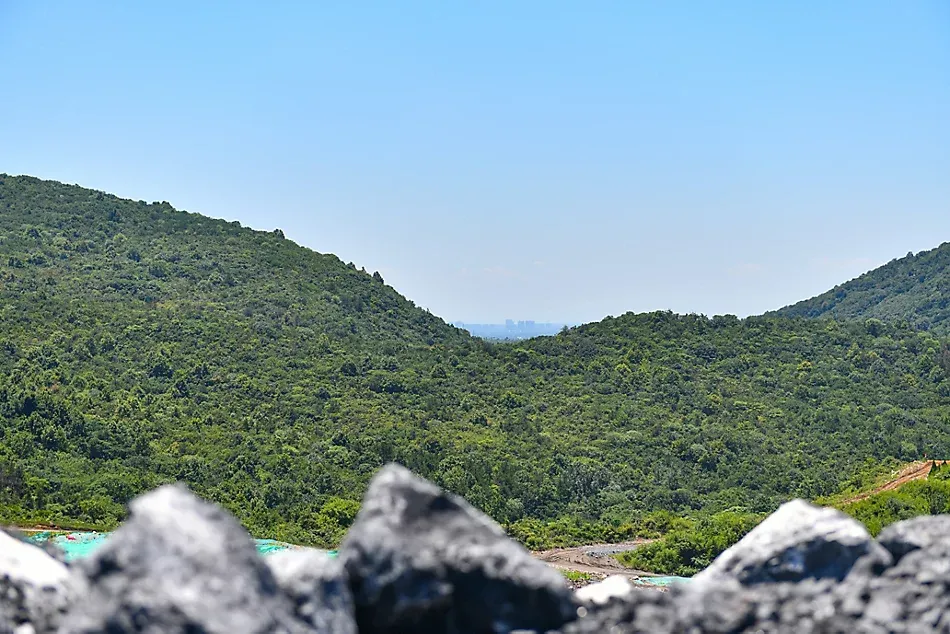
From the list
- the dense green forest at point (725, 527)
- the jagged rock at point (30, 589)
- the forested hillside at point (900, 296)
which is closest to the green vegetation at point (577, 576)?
the dense green forest at point (725, 527)

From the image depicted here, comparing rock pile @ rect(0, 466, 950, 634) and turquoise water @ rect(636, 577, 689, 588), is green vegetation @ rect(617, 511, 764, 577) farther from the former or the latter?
rock pile @ rect(0, 466, 950, 634)

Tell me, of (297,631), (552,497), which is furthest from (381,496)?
(552,497)

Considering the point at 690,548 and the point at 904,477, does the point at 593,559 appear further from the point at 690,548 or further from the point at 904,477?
the point at 904,477

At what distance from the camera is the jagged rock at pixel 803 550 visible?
25.1ft

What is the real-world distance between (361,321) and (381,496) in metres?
82.2

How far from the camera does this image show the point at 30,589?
23.4 feet

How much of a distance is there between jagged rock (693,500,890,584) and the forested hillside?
368ft

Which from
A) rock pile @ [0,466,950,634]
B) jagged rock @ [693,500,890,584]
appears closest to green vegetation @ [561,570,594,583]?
jagged rock @ [693,500,890,584]

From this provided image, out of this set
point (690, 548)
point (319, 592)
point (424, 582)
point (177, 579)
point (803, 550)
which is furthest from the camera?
point (690, 548)

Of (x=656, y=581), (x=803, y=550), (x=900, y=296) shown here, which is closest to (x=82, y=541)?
(x=656, y=581)

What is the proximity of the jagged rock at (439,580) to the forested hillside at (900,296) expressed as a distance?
114 m

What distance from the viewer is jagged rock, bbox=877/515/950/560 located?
763cm

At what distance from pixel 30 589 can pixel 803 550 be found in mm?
5479

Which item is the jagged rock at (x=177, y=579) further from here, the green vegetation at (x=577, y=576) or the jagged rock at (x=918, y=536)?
the green vegetation at (x=577, y=576)
